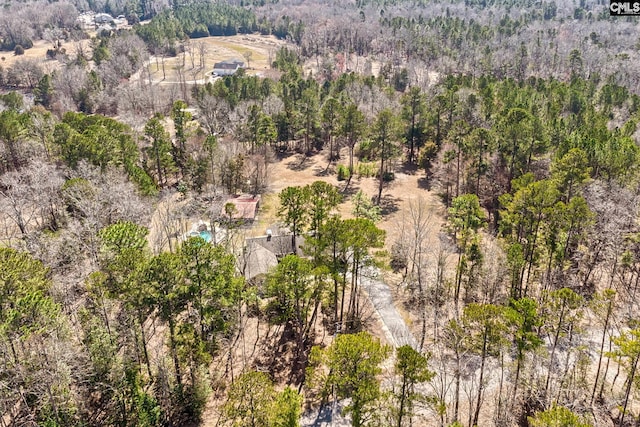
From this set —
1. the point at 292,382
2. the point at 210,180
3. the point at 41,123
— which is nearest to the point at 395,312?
the point at 292,382

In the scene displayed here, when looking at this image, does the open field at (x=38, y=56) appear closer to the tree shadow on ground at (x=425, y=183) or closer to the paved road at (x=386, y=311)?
the tree shadow on ground at (x=425, y=183)

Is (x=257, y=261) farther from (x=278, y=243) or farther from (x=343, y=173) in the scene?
(x=343, y=173)

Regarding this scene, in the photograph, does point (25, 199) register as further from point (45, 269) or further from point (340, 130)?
point (340, 130)

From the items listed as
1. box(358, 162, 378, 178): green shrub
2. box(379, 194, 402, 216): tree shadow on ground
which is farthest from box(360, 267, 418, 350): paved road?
box(358, 162, 378, 178): green shrub

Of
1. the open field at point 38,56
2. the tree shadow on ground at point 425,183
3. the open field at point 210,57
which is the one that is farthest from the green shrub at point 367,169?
the open field at point 38,56

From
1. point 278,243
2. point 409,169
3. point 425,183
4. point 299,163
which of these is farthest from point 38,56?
point 278,243

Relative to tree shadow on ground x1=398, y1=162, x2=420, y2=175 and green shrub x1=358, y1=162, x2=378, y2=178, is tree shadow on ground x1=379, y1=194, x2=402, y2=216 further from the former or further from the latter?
tree shadow on ground x1=398, y1=162, x2=420, y2=175

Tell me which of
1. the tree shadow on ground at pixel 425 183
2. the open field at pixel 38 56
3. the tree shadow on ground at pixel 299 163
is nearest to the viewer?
the tree shadow on ground at pixel 425 183
